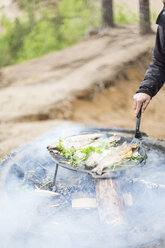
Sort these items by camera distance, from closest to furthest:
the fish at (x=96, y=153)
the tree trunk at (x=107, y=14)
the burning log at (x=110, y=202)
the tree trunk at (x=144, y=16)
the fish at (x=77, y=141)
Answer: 1. the burning log at (x=110, y=202)
2. the fish at (x=96, y=153)
3. the fish at (x=77, y=141)
4. the tree trunk at (x=144, y=16)
5. the tree trunk at (x=107, y=14)

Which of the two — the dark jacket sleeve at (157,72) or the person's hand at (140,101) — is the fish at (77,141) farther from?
the dark jacket sleeve at (157,72)

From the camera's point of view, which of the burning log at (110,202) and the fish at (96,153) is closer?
the burning log at (110,202)

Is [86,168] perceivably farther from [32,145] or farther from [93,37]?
[93,37]

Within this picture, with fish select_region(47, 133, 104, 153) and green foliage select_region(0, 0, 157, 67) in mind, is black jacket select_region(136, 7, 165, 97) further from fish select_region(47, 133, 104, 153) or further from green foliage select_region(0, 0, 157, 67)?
green foliage select_region(0, 0, 157, 67)

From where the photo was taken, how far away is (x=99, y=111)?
7668 millimetres

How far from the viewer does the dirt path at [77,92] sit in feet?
21.9

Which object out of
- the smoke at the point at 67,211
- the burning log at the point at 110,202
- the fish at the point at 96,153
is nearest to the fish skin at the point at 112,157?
the fish at the point at 96,153

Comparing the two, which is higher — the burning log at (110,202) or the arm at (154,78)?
the arm at (154,78)

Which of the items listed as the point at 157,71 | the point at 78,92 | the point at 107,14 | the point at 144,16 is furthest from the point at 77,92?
the point at 107,14

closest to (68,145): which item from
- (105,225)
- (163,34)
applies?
(105,225)

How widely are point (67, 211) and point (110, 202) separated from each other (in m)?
0.51

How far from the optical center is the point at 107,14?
1306cm

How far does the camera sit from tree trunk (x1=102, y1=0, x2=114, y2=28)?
12766 mm

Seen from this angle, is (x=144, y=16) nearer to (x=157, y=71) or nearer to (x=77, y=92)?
(x=77, y=92)
